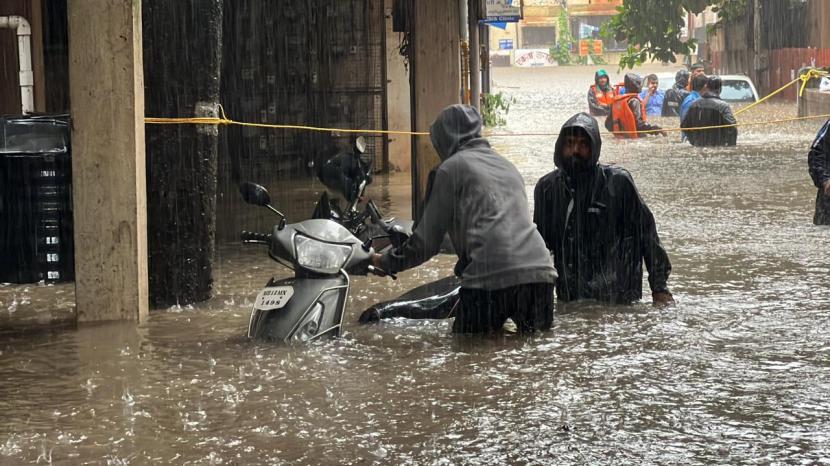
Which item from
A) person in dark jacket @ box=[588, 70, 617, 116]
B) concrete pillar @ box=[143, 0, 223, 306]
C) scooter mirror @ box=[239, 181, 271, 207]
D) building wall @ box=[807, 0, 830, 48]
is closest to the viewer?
scooter mirror @ box=[239, 181, 271, 207]

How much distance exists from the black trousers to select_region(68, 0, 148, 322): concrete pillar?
212 centimetres

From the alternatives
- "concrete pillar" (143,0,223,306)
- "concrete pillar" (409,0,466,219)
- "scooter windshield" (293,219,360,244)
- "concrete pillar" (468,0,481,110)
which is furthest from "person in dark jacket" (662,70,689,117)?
"scooter windshield" (293,219,360,244)

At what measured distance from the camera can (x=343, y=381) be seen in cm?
652

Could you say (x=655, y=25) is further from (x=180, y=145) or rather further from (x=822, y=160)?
(x=180, y=145)

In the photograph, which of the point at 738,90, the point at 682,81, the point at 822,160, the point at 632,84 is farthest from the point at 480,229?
the point at 738,90

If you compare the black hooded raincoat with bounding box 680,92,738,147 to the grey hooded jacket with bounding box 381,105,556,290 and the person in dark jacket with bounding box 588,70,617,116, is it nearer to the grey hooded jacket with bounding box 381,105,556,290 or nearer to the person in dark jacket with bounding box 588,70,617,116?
the person in dark jacket with bounding box 588,70,617,116

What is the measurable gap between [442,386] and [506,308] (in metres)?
0.91

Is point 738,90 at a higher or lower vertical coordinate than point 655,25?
lower

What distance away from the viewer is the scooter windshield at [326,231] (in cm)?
726

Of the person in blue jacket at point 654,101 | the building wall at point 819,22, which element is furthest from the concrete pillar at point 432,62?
the building wall at point 819,22

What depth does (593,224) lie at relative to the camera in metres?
7.96

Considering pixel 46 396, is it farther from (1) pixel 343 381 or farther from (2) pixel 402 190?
(2) pixel 402 190

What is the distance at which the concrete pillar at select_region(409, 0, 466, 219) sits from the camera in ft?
38.4

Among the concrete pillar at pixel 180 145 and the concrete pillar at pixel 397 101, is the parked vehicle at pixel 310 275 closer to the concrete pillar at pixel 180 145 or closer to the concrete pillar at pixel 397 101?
the concrete pillar at pixel 180 145
